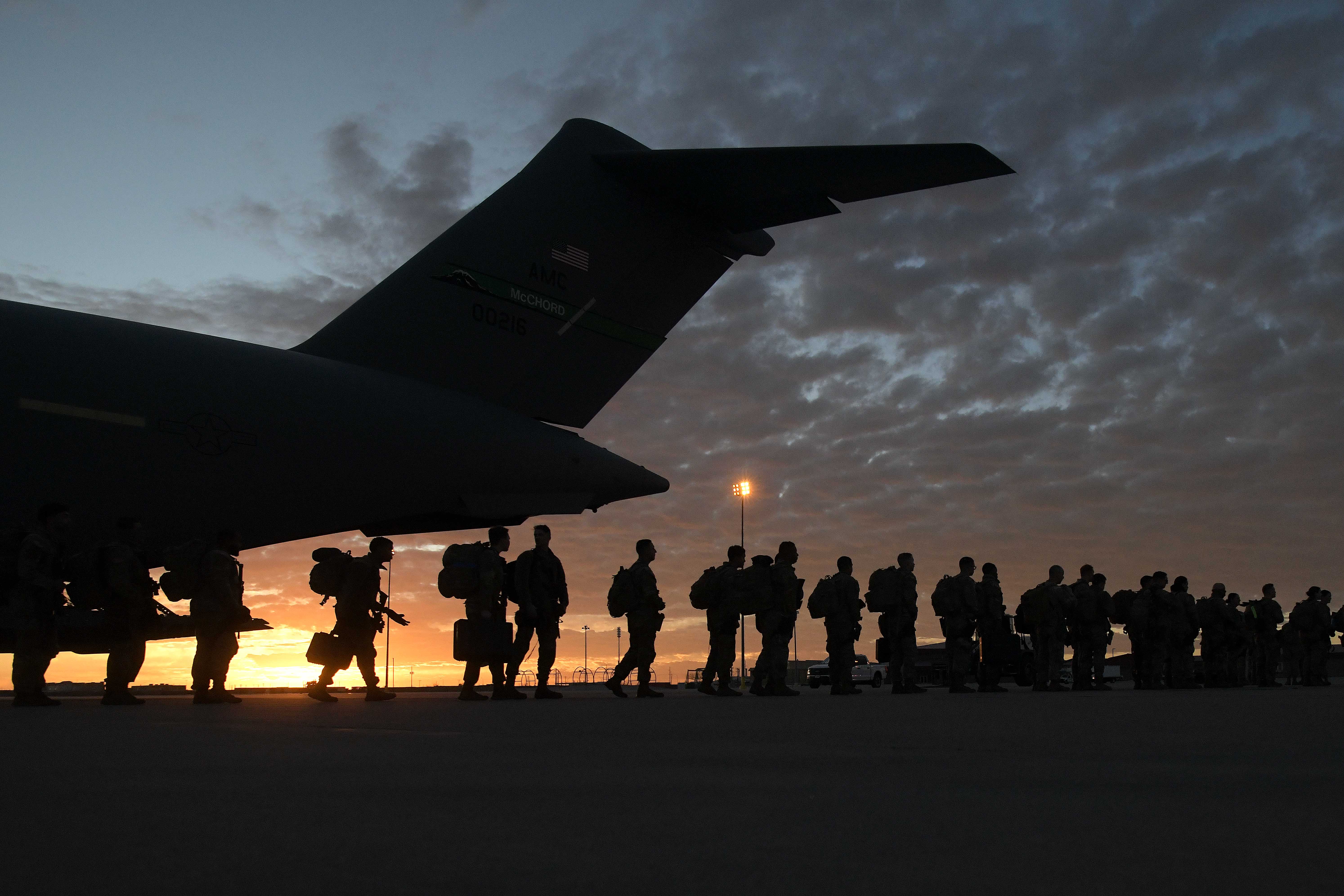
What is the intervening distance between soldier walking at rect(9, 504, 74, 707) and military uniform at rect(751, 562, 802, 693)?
6.26 metres

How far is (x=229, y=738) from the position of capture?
14.9ft

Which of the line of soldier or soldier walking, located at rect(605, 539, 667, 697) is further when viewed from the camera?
soldier walking, located at rect(605, 539, 667, 697)

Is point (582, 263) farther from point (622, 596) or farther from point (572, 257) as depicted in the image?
point (622, 596)

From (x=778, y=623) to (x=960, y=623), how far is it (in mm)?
2428

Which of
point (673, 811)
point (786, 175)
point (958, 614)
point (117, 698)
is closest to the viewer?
point (673, 811)

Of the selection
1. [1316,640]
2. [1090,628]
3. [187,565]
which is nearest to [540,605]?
[187,565]

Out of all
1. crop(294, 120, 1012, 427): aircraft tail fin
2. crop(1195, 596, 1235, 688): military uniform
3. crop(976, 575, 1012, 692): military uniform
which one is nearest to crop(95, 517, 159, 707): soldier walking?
crop(294, 120, 1012, 427): aircraft tail fin

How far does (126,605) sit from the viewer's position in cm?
816

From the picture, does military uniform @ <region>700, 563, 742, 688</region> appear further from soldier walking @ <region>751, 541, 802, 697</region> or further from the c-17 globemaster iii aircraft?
the c-17 globemaster iii aircraft

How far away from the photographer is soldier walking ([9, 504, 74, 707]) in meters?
7.41

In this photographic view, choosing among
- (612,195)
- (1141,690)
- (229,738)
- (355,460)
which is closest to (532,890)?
(229,738)

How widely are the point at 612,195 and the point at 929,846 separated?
894 cm

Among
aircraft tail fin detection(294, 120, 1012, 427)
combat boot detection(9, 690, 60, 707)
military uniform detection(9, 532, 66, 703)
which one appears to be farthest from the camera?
aircraft tail fin detection(294, 120, 1012, 427)

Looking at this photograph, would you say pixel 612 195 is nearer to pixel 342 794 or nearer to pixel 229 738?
pixel 229 738
